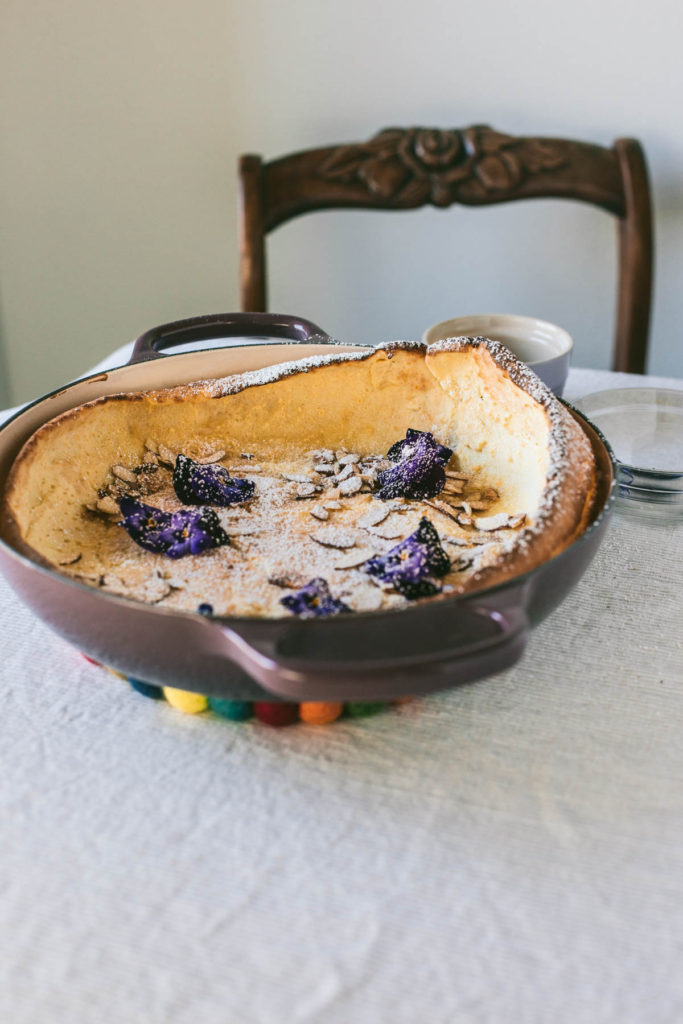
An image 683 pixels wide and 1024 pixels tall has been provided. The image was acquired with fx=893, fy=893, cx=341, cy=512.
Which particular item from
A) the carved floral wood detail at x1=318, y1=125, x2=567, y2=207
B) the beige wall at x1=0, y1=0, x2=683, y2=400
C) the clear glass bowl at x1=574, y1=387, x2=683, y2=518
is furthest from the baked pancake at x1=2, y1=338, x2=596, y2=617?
the beige wall at x1=0, y1=0, x2=683, y2=400

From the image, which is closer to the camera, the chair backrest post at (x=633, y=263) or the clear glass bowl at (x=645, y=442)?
the clear glass bowl at (x=645, y=442)

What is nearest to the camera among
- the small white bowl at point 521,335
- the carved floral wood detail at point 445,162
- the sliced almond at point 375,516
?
the sliced almond at point 375,516

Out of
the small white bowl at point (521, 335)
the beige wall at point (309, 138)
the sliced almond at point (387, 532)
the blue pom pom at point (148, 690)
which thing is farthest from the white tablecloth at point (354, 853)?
the beige wall at point (309, 138)

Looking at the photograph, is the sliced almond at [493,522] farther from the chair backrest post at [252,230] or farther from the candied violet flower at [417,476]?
the chair backrest post at [252,230]

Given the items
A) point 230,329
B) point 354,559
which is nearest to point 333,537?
point 354,559

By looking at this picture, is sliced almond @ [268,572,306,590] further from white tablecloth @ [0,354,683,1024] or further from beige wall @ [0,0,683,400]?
beige wall @ [0,0,683,400]

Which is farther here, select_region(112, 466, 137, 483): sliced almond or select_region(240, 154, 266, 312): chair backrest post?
select_region(240, 154, 266, 312): chair backrest post

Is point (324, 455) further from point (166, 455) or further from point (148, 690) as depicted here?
point (148, 690)
